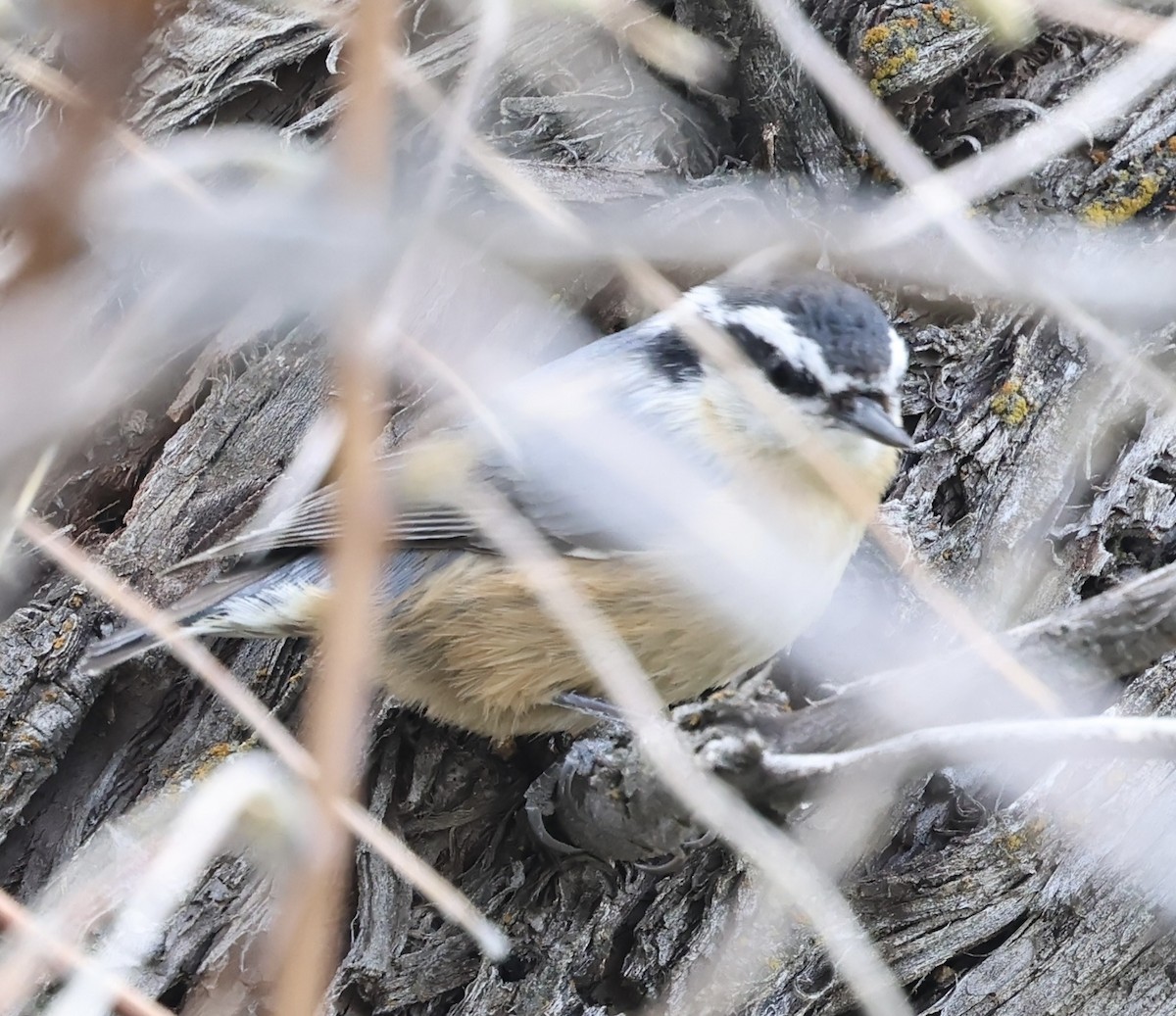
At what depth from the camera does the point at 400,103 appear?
6.68 feet

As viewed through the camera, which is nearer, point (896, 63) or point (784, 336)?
point (784, 336)

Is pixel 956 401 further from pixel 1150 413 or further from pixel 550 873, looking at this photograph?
pixel 550 873

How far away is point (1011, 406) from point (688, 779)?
5.58 feet

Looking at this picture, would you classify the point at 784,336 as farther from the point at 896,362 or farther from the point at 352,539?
the point at 352,539

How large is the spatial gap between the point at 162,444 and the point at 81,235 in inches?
64.9

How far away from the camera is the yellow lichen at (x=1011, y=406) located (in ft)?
7.95

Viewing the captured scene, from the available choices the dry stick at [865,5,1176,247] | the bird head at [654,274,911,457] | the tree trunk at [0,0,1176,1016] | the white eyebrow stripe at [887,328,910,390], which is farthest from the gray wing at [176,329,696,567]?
the dry stick at [865,5,1176,247]

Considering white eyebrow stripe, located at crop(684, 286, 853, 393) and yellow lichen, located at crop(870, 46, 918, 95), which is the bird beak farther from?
yellow lichen, located at crop(870, 46, 918, 95)

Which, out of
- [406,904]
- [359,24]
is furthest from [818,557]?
[359,24]

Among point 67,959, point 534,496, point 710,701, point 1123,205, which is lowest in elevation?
point 710,701

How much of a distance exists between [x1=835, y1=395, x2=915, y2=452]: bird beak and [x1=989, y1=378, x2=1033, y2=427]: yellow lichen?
21.8 inches

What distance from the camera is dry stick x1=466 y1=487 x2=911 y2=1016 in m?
Result: 0.92

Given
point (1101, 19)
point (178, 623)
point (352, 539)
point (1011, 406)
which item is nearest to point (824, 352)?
point (1011, 406)

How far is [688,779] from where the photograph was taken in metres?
1.03
